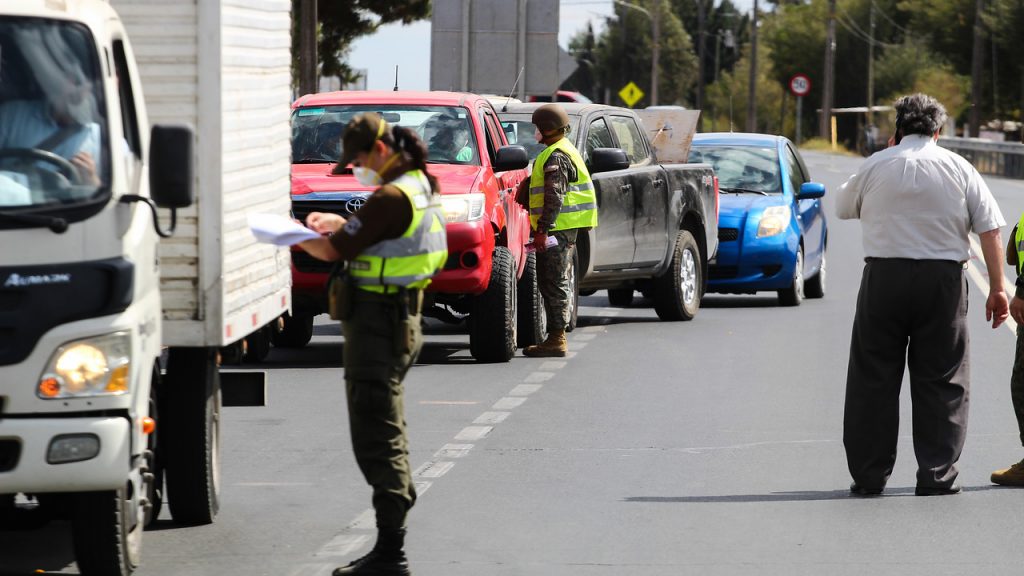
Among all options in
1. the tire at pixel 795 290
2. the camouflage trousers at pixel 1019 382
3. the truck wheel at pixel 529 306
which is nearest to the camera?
the camouflage trousers at pixel 1019 382

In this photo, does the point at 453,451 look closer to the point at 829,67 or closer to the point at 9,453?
the point at 9,453

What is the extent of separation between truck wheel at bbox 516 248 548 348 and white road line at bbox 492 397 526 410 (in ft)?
9.22

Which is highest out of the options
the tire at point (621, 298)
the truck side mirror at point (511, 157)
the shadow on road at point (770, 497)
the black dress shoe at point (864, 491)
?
the truck side mirror at point (511, 157)

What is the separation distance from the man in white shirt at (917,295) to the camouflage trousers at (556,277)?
5.92 m

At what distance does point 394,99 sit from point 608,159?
1.69 meters

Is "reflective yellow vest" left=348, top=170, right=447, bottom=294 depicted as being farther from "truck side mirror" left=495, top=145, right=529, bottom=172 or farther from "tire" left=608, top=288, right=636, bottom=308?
"tire" left=608, top=288, right=636, bottom=308

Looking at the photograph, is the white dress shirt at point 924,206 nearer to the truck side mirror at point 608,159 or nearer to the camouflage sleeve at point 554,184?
the camouflage sleeve at point 554,184

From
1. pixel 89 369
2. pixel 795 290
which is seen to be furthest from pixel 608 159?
pixel 89 369

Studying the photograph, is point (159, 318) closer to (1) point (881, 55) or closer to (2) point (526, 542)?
(2) point (526, 542)

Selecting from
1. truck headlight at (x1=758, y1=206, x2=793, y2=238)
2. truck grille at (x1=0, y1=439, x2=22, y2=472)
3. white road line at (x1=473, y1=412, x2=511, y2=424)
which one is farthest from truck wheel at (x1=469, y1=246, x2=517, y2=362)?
truck grille at (x1=0, y1=439, x2=22, y2=472)

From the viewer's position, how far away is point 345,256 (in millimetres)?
7371

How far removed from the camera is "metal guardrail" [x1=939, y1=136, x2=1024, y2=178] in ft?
181

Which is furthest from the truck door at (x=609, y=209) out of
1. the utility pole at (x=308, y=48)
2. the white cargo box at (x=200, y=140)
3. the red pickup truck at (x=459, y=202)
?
the utility pole at (x=308, y=48)

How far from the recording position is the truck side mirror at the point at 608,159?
1605 centimetres
